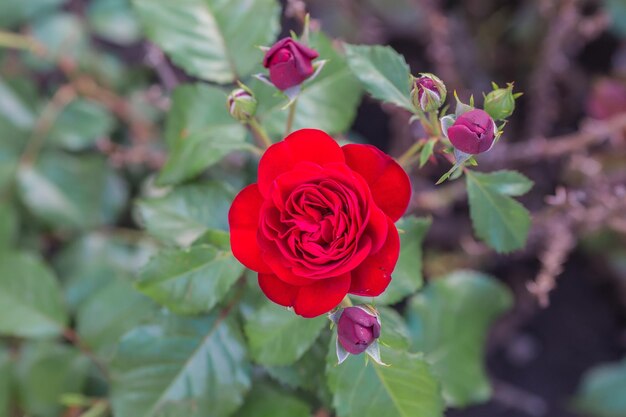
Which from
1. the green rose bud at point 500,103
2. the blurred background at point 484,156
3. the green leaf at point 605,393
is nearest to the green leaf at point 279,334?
the green rose bud at point 500,103

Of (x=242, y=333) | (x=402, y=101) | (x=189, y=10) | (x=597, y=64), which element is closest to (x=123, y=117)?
(x=189, y=10)

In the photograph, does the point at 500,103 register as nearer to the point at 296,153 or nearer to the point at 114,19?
the point at 296,153

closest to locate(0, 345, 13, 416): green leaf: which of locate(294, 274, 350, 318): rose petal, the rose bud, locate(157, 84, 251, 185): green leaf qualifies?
locate(157, 84, 251, 185): green leaf

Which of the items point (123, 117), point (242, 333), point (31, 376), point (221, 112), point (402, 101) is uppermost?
point (402, 101)

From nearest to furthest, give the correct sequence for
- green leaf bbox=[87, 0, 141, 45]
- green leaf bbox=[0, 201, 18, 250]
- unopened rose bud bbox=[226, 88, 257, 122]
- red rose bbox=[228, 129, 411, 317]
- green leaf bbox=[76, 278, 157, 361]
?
red rose bbox=[228, 129, 411, 317] < unopened rose bud bbox=[226, 88, 257, 122] < green leaf bbox=[76, 278, 157, 361] < green leaf bbox=[0, 201, 18, 250] < green leaf bbox=[87, 0, 141, 45]

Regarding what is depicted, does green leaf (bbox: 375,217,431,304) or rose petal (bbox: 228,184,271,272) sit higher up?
rose petal (bbox: 228,184,271,272)

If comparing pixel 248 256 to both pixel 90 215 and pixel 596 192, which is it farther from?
pixel 90 215

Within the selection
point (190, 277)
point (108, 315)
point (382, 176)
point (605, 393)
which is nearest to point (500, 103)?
point (382, 176)

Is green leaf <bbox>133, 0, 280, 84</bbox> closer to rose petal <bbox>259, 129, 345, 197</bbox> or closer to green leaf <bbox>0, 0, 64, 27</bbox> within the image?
rose petal <bbox>259, 129, 345, 197</bbox>
